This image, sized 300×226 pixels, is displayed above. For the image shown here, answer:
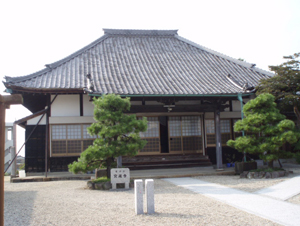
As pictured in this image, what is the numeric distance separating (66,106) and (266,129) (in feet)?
28.7

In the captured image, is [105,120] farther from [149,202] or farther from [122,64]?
[122,64]

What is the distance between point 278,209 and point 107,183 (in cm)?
515

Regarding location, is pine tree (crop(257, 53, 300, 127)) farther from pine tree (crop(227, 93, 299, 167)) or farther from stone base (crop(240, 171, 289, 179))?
stone base (crop(240, 171, 289, 179))

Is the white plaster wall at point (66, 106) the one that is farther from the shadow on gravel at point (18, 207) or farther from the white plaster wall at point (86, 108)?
the shadow on gravel at point (18, 207)

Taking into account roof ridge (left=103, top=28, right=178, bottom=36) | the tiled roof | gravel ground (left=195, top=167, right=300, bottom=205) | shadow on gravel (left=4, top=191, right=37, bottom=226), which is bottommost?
gravel ground (left=195, top=167, right=300, bottom=205)

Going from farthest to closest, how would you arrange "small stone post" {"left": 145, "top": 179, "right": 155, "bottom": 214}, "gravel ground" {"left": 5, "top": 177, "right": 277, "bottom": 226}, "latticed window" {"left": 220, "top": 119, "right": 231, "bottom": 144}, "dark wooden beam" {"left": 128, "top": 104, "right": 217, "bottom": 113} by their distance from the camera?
"latticed window" {"left": 220, "top": 119, "right": 231, "bottom": 144} → "dark wooden beam" {"left": 128, "top": 104, "right": 217, "bottom": 113} → "small stone post" {"left": 145, "top": 179, "right": 155, "bottom": 214} → "gravel ground" {"left": 5, "top": 177, "right": 277, "bottom": 226}

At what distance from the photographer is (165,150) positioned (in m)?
15.0

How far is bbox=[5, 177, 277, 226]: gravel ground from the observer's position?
5.51 metres

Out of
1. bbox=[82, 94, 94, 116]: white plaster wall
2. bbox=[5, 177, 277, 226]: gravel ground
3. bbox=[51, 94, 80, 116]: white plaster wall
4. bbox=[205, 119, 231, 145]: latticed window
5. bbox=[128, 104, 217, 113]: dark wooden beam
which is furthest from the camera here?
bbox=[205, 119, 231, 145]: latticed window

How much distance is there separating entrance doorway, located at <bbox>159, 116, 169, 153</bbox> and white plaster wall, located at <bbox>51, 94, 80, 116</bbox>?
413 centimetres

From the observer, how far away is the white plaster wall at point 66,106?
13.9m

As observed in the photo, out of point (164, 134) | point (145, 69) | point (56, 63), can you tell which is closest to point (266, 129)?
point (164, 134)

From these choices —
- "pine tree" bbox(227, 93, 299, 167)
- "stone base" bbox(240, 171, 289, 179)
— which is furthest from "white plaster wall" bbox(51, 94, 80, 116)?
"stone base" bbox(240, 171, 289, 179)

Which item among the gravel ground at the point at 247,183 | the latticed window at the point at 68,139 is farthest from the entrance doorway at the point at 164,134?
the gravel ground at the point at 247,183
